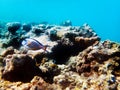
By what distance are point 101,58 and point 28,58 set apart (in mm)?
1308

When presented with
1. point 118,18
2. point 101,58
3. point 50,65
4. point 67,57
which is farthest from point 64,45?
point 118,18

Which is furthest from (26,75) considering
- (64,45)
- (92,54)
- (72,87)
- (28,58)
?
(64,45)

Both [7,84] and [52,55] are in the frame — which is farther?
[52,55]

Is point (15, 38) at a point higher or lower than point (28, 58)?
higher

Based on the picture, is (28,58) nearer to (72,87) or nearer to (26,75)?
(26,75)

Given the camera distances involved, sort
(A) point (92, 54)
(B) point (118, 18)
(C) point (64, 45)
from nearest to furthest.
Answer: (A) point (92, 54), (C) point (64, 45), (B) point (118, 18)

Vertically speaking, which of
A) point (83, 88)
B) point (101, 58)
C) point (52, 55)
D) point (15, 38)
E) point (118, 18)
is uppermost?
point (118, 18)

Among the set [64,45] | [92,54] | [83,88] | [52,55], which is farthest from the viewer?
[64,45]

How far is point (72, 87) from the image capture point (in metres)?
3.56

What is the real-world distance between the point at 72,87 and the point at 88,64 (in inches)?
41.9

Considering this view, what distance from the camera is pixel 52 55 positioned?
594cm

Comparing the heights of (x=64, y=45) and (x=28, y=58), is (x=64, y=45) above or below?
above

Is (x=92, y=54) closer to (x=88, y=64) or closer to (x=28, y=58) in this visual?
(x=88, y=64)

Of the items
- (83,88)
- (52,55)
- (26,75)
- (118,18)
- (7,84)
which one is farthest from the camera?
(118,18)
